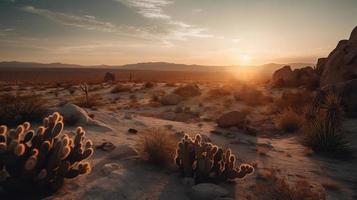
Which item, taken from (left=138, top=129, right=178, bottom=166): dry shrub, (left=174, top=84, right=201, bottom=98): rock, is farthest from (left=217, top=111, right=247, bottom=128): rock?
(left=174, top=84, right=201, bottom=98): rock

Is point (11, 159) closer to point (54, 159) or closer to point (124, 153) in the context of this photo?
point (54, 159)

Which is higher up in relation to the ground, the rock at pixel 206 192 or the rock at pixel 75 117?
the rock at pixel 75 117

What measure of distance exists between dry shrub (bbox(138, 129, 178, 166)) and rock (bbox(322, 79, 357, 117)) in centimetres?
822

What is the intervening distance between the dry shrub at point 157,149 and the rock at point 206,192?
1164 millimetres

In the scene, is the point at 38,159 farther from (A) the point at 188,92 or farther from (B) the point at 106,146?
(A) the point at 188,92

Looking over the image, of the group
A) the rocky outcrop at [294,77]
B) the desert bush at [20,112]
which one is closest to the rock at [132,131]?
the desert bush at [20,112]

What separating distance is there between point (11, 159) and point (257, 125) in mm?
9528

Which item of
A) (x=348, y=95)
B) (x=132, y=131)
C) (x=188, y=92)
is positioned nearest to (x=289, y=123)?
(x=348, y=95)

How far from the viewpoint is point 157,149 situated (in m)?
5.75

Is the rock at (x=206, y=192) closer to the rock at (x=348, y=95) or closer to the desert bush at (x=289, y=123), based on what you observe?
the desert bush at (x=289, y=123)

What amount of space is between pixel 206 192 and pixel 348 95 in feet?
31.0

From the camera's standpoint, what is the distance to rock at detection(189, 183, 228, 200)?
4527 mm

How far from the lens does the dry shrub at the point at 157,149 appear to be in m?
5.71

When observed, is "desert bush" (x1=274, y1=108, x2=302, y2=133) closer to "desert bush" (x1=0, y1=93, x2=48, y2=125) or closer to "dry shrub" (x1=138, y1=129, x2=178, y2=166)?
"dry shrub" (x1=138, y1=129, x2=178, y2=166)
